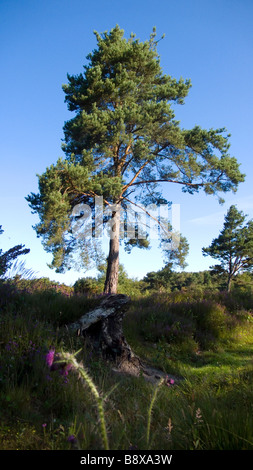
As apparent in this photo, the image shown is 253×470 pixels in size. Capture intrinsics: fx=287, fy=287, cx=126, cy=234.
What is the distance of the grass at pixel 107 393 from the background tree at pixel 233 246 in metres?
38.2

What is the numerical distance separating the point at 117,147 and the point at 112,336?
15.0 m

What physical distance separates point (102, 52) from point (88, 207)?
9433mm

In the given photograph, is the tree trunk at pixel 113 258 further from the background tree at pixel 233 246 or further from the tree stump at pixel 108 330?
the background tree at pixel 233 246

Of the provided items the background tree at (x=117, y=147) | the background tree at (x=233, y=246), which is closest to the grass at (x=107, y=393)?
the background tree at (x=117, y=147)

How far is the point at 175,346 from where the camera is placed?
7.38 m

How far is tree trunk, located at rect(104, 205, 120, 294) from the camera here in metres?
16.3

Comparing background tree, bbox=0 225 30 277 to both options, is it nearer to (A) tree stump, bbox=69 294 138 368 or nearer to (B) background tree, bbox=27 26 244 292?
(A) tree stump, bbox=69 294 138 368

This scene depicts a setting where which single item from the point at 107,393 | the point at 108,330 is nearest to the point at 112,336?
the point at 108,330

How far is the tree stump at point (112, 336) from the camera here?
16.9 ft

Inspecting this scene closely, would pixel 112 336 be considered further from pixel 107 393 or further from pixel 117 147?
pixel 117 147

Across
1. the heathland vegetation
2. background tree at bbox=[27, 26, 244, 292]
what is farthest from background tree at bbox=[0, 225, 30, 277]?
background tree at bbox=[27, 26, 244, 292]

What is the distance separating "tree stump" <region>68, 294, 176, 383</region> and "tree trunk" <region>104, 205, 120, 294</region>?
1055 cm

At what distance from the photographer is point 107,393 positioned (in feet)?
5.13
